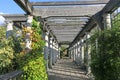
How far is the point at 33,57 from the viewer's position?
28.3 feet

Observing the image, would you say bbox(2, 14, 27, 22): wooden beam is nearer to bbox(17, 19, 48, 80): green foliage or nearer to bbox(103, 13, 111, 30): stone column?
bbox(17, 19, 48, 80): green foliage

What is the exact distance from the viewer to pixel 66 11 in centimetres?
981

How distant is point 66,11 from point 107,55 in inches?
140

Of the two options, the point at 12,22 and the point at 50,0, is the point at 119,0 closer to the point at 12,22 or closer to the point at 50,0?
the point at 50,0

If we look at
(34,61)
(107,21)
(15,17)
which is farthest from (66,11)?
(15,17)

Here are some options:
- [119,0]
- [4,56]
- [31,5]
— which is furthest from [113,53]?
[4,56]

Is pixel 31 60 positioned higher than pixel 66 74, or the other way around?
pixel 31 60

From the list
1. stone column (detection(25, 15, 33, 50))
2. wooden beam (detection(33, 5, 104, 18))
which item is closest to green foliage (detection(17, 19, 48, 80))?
stone column (detection(25, 15, 33, 50))

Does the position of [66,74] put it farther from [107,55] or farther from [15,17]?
[107,55]

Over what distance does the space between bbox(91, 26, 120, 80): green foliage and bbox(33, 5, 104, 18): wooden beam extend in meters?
2.49

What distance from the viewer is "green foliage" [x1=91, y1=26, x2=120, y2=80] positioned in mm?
6418

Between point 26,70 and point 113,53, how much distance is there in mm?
2941

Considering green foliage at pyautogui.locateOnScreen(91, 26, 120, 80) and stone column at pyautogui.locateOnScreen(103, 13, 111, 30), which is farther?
stone column at pyautogui.locateOnScreen(103, 13, 111, 30)

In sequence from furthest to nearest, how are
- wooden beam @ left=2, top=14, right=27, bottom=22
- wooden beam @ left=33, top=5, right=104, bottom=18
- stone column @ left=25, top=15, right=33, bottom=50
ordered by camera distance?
wooden beam @ left=2, top=14, right=27, bottom=22, wooden beam @ left=33, top=5, right=104, bottom=18, stone column @ left=25, top=15, right=33, bottom=50
